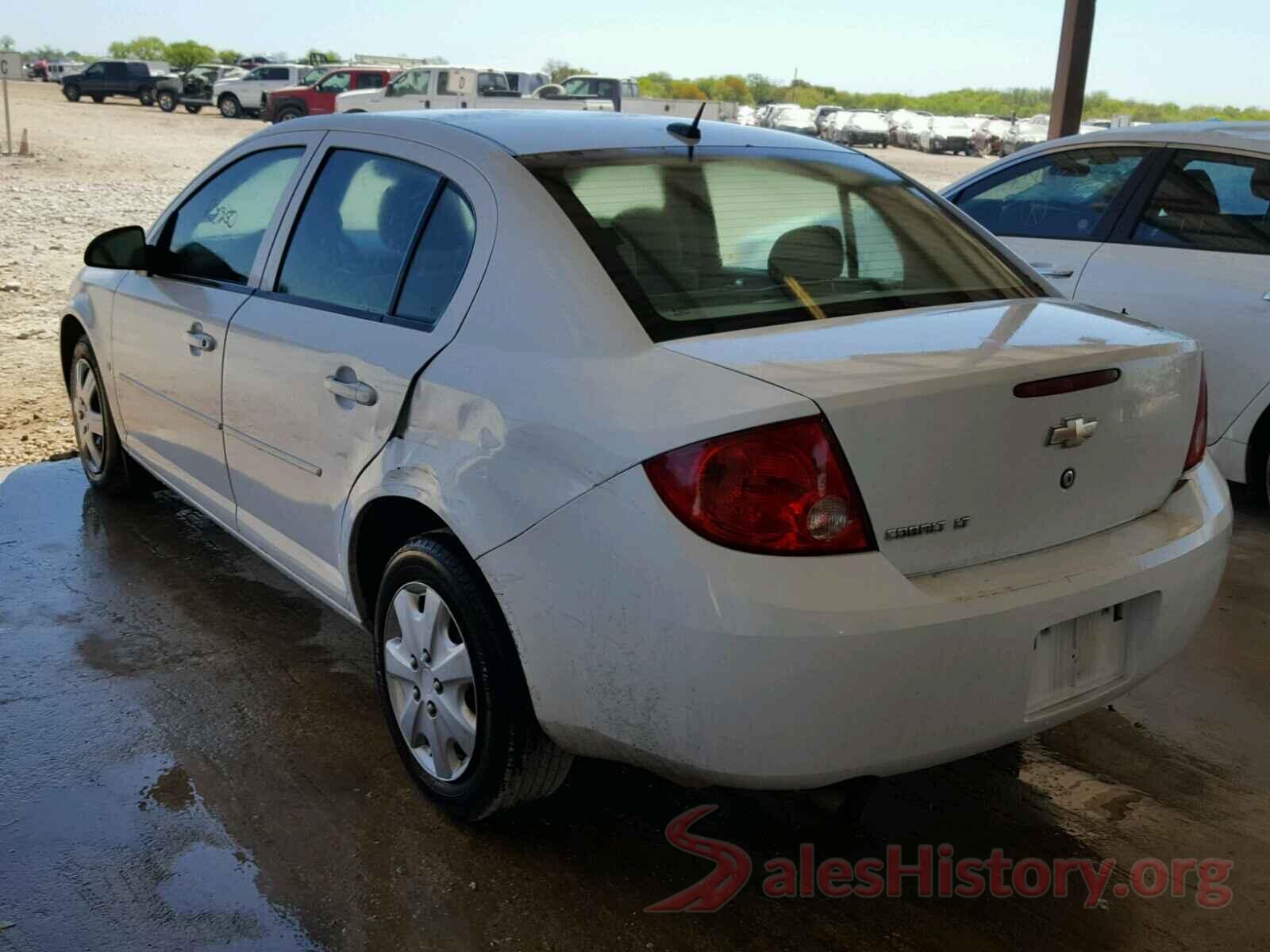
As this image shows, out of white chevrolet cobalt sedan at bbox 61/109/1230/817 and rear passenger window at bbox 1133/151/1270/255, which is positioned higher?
rear passenger window at bbox 1133/151/1270/255

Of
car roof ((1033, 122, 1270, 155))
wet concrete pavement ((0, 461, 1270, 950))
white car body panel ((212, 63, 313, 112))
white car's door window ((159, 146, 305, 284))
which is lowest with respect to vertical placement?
wet concrete pavement ((0, 461, 1270, 950))

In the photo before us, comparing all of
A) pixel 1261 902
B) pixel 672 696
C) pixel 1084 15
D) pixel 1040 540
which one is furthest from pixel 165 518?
pixel 1084 15

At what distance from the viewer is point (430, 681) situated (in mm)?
2865

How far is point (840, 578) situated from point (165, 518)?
11.8 ft

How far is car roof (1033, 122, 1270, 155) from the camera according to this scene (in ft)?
17.1

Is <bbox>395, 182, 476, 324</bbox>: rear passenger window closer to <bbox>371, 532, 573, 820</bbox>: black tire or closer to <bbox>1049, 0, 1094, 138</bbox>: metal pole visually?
<bbox>371, 532, 573, 820</bbox>: black tire

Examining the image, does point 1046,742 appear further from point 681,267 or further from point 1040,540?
point 681,267

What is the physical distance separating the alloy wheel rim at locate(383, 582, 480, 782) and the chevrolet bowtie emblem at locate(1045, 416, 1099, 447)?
128 centimetres

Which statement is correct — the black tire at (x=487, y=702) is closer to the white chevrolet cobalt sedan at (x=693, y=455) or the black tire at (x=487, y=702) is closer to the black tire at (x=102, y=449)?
the white chevrolet cobalt sedan at (x=693, y=455)

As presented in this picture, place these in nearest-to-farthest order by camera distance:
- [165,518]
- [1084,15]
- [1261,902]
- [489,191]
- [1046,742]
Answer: [1261,902], [489,191], [1046,742], [165,518], [1084,15]

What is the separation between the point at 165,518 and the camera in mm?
5043

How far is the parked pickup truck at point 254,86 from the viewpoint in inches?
1597

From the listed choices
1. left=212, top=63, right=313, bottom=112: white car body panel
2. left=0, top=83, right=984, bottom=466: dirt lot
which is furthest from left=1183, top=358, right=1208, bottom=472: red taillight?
left=212, top=63, right=313, bottom=112: white car body panel

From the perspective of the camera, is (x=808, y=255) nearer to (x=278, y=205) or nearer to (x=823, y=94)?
(x=278, y=205)
